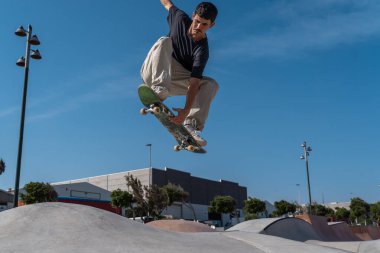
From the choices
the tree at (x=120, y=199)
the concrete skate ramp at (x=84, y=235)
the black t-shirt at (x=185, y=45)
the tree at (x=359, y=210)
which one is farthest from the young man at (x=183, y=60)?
the tree at (x=359, y=210)

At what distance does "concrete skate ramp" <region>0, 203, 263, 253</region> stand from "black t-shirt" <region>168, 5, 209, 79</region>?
7.64ft

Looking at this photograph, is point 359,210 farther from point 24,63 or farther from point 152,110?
point 152,110

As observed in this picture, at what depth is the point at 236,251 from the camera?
5484mm

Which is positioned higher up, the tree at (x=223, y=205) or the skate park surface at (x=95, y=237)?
the tree at (x=223, y=205)

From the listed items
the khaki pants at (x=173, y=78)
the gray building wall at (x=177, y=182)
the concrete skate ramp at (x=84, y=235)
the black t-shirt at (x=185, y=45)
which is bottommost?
the concrete skate ramp at (x=84, y=235)

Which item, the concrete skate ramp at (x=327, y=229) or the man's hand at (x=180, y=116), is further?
the concrete skate ramp at (x=327, y=229)

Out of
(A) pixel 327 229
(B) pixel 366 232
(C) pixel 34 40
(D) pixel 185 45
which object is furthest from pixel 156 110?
(B) pixel 366 232

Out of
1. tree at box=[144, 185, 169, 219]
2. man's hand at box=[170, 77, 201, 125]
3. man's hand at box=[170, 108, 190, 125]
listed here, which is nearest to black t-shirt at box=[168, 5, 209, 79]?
man's hand at box=[170, 77, 201, 125]

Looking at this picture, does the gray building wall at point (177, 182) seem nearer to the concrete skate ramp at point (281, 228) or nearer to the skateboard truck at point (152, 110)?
the concrete skate ramp at point (281, 228)

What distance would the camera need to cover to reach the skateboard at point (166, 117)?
5.91 metres

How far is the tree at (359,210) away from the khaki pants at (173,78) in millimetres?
65649

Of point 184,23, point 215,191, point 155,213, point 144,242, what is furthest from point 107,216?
point 215,191

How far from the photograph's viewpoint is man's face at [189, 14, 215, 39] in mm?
5531

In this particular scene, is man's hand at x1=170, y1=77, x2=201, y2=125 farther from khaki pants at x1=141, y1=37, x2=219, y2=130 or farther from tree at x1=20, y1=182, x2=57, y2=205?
tree at x1=20, y1=182, x2=57, y2=205
